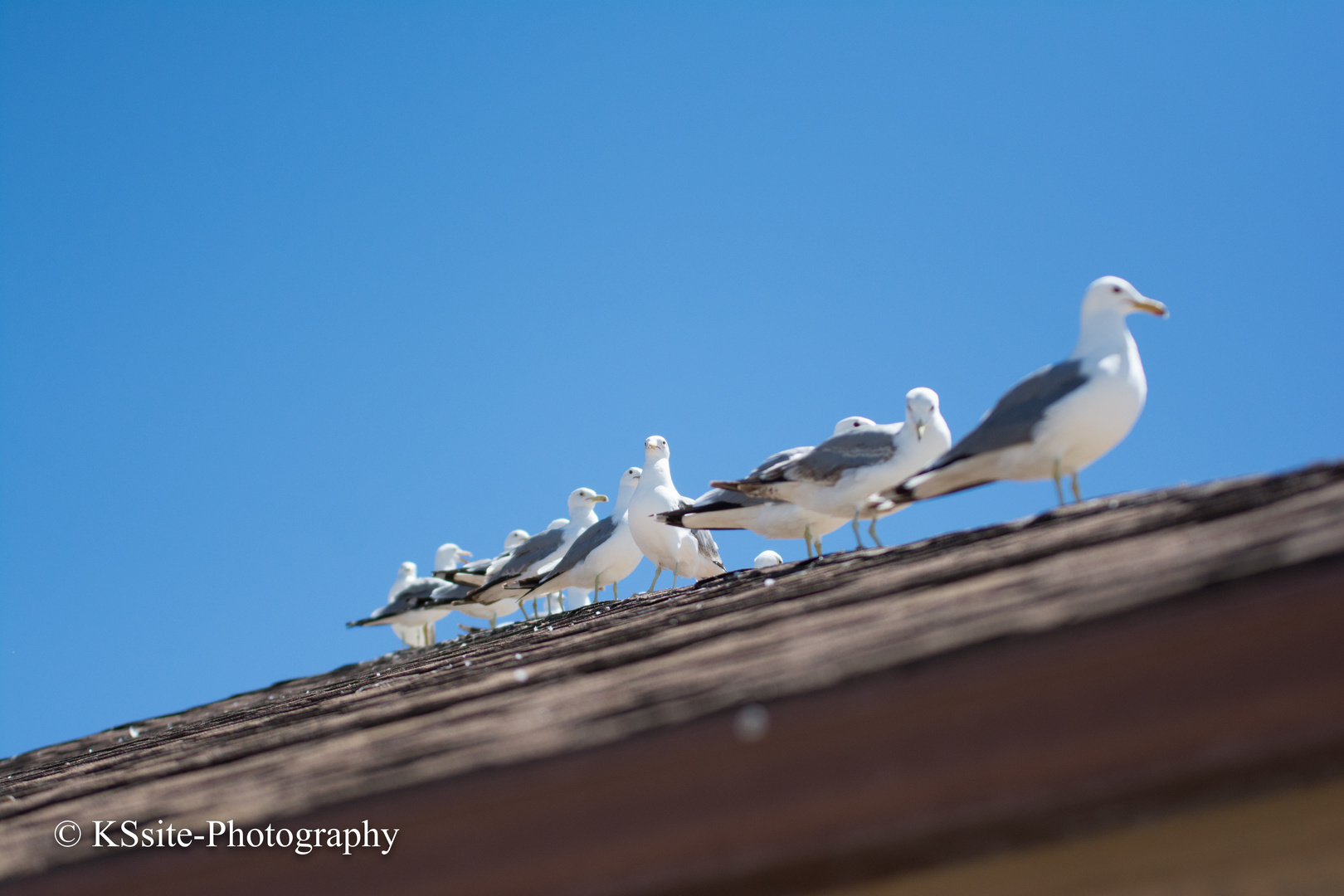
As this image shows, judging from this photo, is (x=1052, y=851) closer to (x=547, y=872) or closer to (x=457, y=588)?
(x=547, y=872)

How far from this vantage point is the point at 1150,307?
602 cm

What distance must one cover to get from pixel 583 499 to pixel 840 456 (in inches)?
245

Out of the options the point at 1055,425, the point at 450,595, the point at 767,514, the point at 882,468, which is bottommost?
the point at 1055,425

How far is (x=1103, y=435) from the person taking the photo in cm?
521

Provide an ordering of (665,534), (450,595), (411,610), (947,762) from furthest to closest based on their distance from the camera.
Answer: (411,610) < (450,595) < (665,534) < (947,762)

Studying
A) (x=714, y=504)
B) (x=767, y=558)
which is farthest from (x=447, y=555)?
(x=714, y=504)

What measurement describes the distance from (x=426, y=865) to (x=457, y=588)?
12955 mm

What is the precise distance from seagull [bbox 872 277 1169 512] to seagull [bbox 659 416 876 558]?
5.95 feet

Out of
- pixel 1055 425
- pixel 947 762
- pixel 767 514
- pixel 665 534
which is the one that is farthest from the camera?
pixel 665 534

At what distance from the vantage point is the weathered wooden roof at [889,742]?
149 cm

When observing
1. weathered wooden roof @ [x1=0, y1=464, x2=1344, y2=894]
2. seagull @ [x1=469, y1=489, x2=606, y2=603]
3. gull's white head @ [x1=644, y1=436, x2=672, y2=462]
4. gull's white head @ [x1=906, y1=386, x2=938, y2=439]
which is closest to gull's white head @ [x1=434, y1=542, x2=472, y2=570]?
seagull @ [x1=469, y1=489, x2=606, y2=603]

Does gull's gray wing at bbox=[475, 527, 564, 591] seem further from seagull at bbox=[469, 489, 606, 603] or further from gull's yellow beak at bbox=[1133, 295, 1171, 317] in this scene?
gull's yellow beak at bbox=[1133, 295, 1171, 317]

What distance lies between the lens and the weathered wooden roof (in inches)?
58.7

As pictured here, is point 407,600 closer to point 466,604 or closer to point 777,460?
point 466,604
